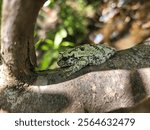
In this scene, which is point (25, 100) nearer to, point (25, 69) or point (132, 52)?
point (25, 69)

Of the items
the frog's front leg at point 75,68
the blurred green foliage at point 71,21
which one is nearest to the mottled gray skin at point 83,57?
the frog's front leg at point 75,68

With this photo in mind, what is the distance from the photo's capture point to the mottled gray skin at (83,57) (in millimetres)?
1203

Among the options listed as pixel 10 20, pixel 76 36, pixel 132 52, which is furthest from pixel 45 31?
pixel 10 20

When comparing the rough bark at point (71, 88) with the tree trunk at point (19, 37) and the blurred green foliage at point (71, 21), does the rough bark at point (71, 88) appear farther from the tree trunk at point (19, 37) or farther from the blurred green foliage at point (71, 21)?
the blurred green foliage at point (71, 21)

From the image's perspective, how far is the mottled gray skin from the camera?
120 centimetres

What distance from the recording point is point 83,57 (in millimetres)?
1263

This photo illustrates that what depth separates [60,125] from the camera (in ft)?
3.97

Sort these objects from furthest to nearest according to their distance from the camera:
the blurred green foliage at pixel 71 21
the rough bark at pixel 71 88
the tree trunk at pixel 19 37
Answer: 1. the blurred green foliage at pixel 71 21
2. the rough bark at pixel 71 88
3. the tree trunk at pixel 19 37

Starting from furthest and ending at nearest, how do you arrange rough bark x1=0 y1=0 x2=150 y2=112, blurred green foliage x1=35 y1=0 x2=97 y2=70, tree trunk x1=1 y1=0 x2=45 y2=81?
blurred green foliage x1=35 y1=0 x2=97 y2=70, rough bark x1=0 y1=0 x2=150 y2=112, tree trunk x1=1 y1=0 x2=45 y2=81

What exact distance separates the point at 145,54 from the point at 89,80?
10.2 inches

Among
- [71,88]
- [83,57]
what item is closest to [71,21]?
[83,57]

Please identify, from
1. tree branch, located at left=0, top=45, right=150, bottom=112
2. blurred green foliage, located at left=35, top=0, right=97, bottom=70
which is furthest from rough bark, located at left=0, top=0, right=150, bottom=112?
blurred green foliage, located at left=35, top=0, right=97, bottom=70

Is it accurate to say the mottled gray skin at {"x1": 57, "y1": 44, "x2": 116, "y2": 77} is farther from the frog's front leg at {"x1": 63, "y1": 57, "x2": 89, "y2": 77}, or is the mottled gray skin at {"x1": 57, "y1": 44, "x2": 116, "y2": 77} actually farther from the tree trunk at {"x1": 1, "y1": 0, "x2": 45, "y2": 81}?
the tree trunk at {"x1": 1, "y1": 0, "x2": 45, "y2": 81}

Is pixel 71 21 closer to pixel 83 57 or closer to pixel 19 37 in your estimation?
pixel 83 57
